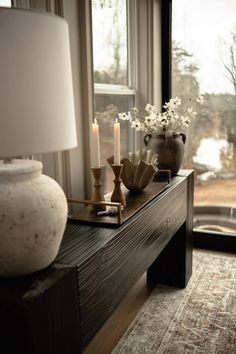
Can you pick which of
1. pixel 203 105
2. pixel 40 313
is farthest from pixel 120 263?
pixel 203 105

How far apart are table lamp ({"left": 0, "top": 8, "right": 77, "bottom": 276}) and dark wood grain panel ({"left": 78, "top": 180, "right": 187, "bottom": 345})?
0.68 feet

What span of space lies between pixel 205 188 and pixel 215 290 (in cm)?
101

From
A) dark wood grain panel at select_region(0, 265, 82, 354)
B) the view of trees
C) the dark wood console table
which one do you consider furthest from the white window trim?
dark wood grain panel at select_region(0, 265, 82, 354)

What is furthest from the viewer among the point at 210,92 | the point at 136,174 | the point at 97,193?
the point at 210,92

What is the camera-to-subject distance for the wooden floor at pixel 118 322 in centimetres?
181

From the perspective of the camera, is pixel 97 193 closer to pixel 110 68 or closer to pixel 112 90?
pixel 112 90

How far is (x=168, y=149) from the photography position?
2232mm

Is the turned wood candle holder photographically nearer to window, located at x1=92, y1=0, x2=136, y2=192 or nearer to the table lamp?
the table lamp

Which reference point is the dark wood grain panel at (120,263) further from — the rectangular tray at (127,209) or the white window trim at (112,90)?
the white window trim at (112,90)

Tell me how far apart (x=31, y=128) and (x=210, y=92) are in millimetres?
2474

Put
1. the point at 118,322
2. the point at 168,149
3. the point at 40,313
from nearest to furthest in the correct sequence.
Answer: the point at 40,313 < the point at 118,322 < the point at 168,149

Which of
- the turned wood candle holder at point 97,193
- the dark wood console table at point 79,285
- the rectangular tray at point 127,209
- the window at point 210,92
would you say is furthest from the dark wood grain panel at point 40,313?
the window at point 210,92

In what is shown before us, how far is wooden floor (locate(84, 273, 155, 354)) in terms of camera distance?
5.95 ft

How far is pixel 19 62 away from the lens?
0.73m
